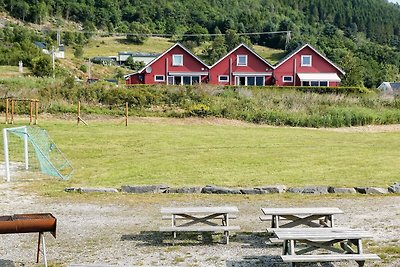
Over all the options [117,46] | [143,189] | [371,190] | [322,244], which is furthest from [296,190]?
[117,46]

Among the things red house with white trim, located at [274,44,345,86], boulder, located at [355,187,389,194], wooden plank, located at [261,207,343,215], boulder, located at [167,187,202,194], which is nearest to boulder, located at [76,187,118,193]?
boulder, located at [167,187,202,194]

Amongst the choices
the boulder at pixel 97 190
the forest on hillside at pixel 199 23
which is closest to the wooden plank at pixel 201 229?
the boulder at pixel 97 190

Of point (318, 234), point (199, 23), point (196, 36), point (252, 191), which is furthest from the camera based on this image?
point (199, 23)

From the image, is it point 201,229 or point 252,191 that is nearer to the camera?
point 201,229

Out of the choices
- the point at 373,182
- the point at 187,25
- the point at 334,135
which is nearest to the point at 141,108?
the point at 334,135

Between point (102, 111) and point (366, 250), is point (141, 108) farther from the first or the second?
point (366, 250)

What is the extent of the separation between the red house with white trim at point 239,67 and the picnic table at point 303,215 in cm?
4605

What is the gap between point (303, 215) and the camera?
34.1 feet

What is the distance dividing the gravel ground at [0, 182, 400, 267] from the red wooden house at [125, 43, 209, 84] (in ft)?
138

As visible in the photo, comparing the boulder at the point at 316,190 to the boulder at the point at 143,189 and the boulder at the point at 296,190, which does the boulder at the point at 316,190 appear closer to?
the boulder at the point at 296,190

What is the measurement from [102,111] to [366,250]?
28.0 meters

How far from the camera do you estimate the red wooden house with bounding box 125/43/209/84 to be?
56.0m

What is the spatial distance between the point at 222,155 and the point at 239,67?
35.8 m

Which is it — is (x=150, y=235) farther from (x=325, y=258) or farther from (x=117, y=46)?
(x=117, y=46)
